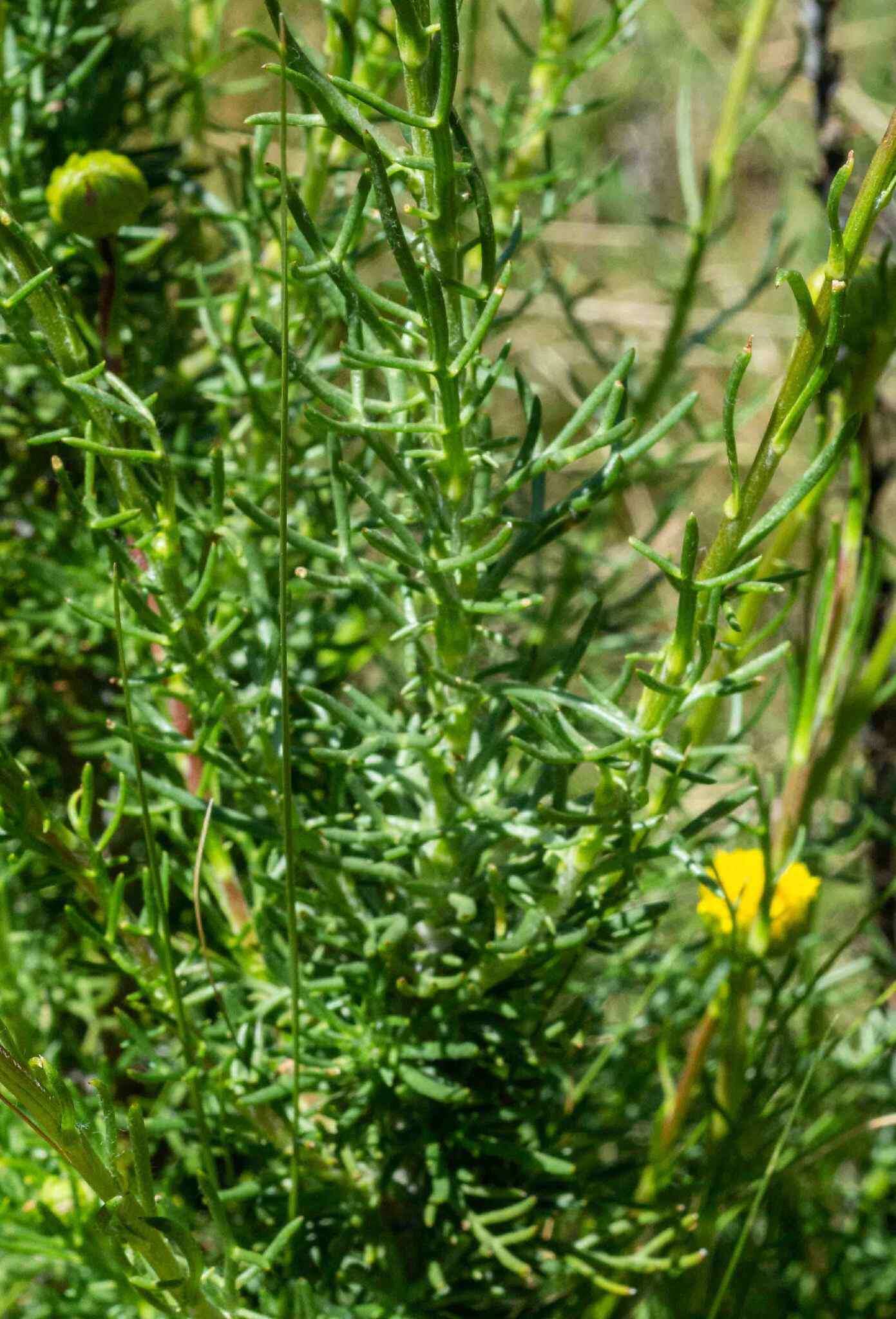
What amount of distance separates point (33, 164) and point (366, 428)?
Answer: 37cm

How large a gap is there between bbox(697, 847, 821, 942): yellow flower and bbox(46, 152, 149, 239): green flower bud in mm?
343

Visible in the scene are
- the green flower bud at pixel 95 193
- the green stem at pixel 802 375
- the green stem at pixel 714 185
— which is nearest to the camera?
the green stem at pixel 802 375

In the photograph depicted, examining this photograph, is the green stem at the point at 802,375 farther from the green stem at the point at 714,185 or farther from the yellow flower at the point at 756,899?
the green stem at the point at 714,185

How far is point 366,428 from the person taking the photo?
0.39 meters

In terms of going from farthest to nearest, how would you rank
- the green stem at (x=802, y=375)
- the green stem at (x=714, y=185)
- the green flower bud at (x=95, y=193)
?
the green stem at (x=714, y=185) → the green flower bud at (x=95, y=193) → the green stem at (x=802, y=375)

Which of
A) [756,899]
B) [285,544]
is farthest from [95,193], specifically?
[756,899]

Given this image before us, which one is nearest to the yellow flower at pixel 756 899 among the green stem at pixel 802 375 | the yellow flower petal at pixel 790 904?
the yellow flower petal at pixel 790 904

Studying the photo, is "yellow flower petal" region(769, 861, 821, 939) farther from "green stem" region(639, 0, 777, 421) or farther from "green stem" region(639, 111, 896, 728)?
"green stem" region(639, 0, 777, 421)

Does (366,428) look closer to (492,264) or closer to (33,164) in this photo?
(492,264)

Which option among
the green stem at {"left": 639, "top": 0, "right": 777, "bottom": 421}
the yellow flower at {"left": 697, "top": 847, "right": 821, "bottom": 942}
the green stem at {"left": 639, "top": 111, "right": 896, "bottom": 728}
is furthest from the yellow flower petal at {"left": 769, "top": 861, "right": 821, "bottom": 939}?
the green stem at {"left": 639, "top": 0, "right": 777, "bottom": 421}

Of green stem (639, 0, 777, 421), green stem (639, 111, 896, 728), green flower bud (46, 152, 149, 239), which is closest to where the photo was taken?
green stem (639, 111, 896, 728)

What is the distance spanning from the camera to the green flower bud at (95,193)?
47 cm

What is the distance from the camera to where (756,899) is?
57cm

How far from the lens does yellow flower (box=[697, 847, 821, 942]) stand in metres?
0.55
